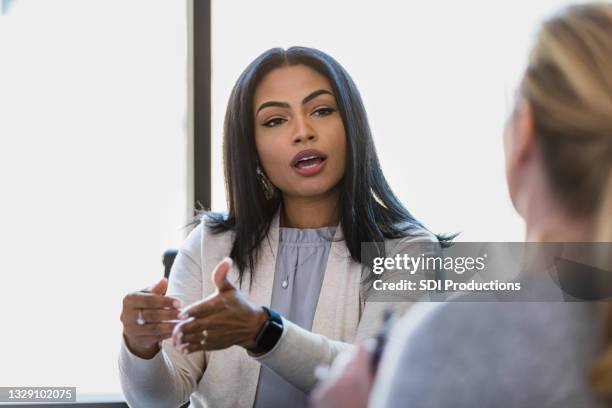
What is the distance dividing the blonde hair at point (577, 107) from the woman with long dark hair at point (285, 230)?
0.88m

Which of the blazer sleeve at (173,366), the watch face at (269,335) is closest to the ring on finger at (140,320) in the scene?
the blazer sleeve at (173,366)

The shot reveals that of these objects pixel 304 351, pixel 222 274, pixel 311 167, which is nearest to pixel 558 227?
pixel 222 274

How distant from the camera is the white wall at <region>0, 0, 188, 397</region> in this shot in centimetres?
274

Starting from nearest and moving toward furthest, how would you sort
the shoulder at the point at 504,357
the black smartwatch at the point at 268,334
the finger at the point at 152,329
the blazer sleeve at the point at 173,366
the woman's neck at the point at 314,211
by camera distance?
1. the shoulder at the point at 504,357
2. the black smartwatch at the point at 268,334
3. the finger at the point at 152,329
4. the blazer sleeve at the point at 173,366
5. the woman's neck at the point at 314,211

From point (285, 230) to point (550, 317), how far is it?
1168 millimetres

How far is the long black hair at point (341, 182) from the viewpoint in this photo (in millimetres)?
1756

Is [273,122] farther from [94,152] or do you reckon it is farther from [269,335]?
[94,152]

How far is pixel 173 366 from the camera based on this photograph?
1685 mm

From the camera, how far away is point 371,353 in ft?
2.54

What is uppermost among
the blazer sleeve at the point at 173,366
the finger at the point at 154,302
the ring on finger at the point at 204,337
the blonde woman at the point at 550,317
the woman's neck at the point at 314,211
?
the blonde woman at the point at 550,317

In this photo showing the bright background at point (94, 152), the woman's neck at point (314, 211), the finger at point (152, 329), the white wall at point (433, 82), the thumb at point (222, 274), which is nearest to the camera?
the thumb at point (222, 274)

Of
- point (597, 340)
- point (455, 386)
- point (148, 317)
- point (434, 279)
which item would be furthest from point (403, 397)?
point (434, 279)

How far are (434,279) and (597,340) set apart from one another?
110 cm

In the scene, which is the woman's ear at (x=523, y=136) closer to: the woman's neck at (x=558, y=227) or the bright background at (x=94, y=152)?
the woman's neck at (x=558, y=227)
